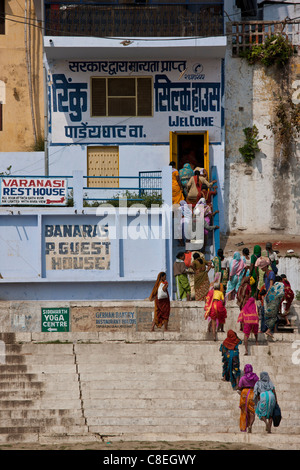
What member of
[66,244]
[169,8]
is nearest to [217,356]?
[66,244]

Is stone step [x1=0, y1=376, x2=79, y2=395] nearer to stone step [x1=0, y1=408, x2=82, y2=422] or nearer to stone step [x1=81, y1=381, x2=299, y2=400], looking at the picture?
stone step [x1=81, y1=381, x2=299, y2=400]

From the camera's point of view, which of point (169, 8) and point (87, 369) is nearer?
point (87, 369)

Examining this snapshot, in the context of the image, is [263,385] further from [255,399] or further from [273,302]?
[273,302]

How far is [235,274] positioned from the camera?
20.7 m

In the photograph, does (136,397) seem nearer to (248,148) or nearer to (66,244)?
(66,244)

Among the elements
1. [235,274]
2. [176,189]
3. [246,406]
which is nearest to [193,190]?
[176,189]

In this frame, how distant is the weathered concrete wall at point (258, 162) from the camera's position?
25.5 m

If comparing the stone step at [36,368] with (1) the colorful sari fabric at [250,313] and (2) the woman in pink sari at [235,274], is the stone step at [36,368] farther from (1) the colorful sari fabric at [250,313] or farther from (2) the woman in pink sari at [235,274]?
(2) the woman in pink sari at [235,274]

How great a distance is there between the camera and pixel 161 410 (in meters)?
16.7

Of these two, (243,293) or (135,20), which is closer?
(243,293)

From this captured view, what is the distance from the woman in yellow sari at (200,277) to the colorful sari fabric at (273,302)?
7.14 ft

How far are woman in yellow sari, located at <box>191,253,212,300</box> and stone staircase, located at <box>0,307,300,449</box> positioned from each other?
215 centimetres

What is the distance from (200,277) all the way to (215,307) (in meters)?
2.57
